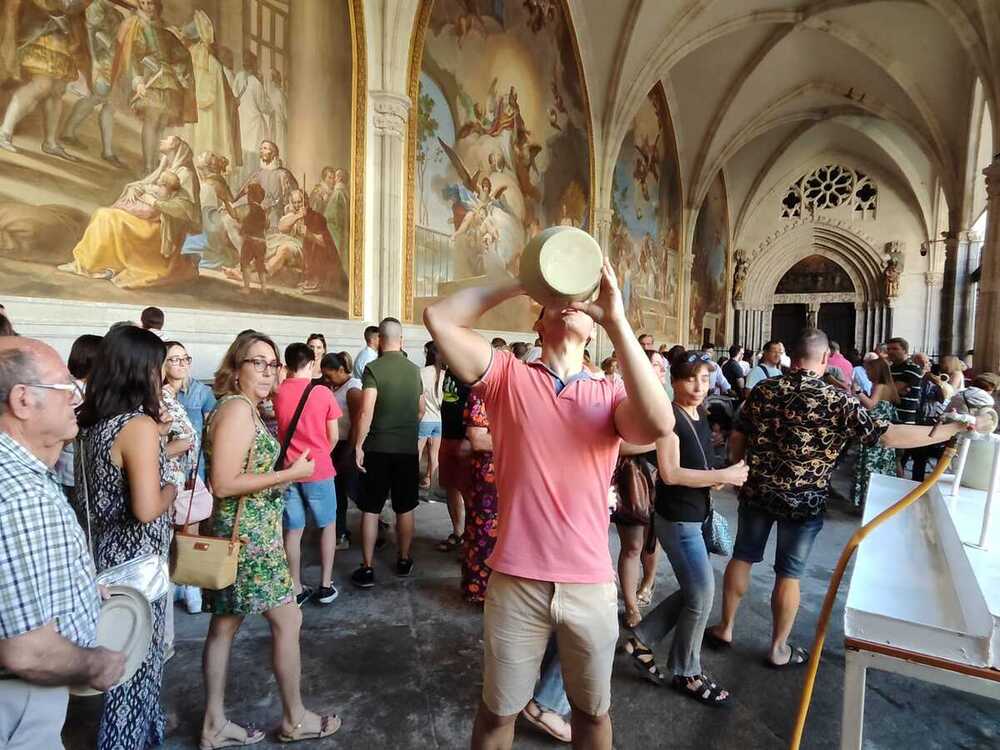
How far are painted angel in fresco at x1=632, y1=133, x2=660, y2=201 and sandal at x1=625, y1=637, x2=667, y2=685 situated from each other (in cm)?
1446

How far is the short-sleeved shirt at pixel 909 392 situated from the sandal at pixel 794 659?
373 centimetres

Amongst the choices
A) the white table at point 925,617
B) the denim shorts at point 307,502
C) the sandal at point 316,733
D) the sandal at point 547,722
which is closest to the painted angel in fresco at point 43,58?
the denim shorts at point 307,502

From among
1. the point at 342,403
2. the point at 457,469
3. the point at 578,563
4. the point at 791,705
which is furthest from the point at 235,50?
A: the point at 791,705

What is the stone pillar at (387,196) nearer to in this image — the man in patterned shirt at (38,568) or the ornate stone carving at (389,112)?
the ornate stone carving at (389,112)

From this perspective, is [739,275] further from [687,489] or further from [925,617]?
[925,617]

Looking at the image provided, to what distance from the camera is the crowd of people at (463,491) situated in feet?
Answer: 3.98

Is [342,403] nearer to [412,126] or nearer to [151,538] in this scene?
[151,538]

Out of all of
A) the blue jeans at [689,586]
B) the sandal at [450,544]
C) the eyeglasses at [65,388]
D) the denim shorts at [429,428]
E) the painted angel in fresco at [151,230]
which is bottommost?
the sandal at [450,544]

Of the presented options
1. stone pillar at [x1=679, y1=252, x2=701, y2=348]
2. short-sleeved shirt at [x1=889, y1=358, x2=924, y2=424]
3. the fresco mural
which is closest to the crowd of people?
short-sleeved shirt at [x1=889, y1=358, x2=924, y2=424]

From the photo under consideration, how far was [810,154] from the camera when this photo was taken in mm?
21719

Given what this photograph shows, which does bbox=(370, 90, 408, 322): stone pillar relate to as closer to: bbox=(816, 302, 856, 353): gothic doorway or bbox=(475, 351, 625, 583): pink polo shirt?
bbox=(475, 351, 625, 583): pink polo shirt

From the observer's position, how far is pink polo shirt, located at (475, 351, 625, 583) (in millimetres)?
1449

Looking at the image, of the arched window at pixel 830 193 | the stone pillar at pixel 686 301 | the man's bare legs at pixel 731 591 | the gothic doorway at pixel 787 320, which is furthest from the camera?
the gothic doorway at pixel 787 320

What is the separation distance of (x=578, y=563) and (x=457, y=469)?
2482 millimetres
